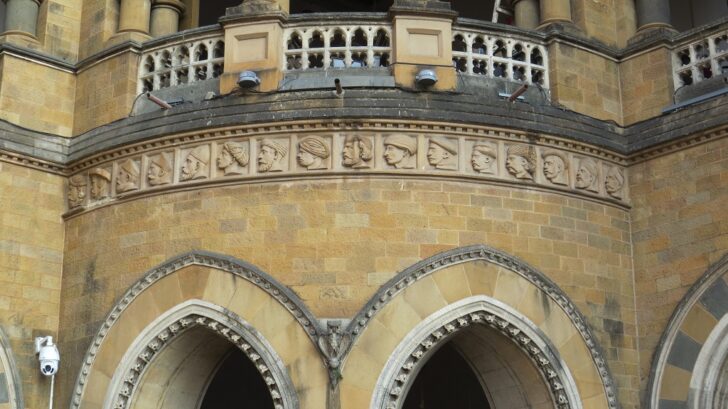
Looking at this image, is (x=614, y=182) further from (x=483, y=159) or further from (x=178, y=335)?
(x=178, y=335)

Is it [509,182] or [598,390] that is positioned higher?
[509,182]

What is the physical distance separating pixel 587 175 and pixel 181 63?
17.7 feet

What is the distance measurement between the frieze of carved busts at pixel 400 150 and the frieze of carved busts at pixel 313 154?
708mm

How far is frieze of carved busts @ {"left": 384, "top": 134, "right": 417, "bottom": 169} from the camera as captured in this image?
14547mm

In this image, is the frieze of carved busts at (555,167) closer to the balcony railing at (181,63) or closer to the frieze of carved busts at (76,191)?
the balcony railing at (181,63)

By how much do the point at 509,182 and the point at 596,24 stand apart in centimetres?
310

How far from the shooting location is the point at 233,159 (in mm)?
14805

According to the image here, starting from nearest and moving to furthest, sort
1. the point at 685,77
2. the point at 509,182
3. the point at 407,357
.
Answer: the point at 407,357 < the point at 509,182 < the point at 685,77

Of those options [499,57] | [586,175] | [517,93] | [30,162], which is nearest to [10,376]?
[30,162]

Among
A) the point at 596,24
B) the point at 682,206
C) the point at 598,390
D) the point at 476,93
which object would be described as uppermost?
the point at 596,24

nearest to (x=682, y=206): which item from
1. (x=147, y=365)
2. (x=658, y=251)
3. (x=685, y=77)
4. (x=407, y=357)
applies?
(x=658, y=251)

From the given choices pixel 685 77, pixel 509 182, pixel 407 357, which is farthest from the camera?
pixel 685 77

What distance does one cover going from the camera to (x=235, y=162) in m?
14.8

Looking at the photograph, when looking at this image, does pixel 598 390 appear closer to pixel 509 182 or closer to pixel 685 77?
pixel 509 182
